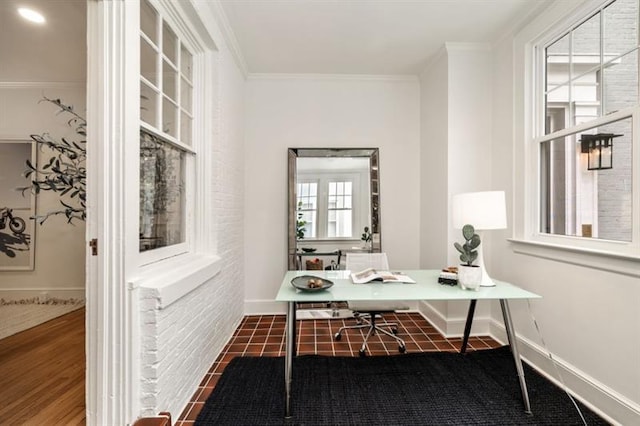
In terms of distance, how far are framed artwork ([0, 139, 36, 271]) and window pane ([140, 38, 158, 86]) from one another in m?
3.01

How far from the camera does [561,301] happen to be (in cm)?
192

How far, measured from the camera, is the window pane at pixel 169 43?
5.74 feet

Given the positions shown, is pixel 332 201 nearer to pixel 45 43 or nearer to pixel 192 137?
pixel 192 137

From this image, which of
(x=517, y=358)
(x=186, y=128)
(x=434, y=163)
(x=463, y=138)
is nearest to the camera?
(x=517, y=358)

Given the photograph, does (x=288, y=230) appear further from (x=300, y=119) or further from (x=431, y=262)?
(x=431, y=262)

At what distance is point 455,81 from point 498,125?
0.59 metres

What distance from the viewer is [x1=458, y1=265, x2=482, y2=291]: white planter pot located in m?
1.73

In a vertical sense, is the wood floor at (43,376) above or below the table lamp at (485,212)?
below

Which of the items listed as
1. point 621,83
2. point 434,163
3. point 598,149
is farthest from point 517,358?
point 434,163

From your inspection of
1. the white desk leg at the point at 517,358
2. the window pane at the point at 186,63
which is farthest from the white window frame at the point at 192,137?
the white desk leg at the point at 517,358

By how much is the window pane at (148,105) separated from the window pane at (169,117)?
0.10 metres

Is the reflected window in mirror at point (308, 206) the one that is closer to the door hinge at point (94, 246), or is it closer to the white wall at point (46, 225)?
the door hinge at point (94, 246)

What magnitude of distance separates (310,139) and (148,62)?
6.20 feet

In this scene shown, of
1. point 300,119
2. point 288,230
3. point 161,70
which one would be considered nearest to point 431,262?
point 288,230
